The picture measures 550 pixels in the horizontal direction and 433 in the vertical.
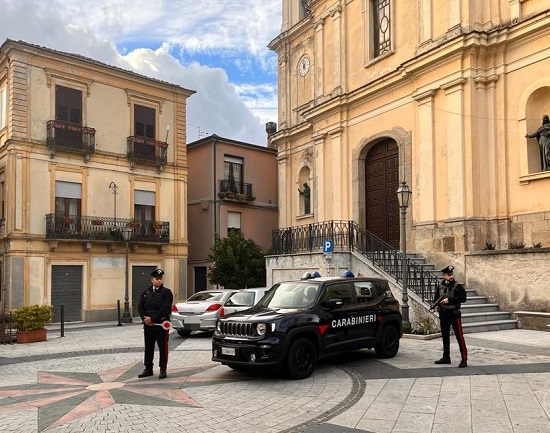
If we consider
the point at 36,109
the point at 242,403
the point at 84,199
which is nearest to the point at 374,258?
the point at 242,403

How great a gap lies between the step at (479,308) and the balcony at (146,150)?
17.8 metres

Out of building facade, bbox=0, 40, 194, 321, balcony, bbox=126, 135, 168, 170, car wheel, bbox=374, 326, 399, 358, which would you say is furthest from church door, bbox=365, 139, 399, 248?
balcony, bbox=126, 135, 168, 170

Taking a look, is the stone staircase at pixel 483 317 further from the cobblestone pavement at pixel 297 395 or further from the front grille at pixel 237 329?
the front grille at pixel 237 329

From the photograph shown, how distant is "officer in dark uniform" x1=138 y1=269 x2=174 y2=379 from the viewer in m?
9.59

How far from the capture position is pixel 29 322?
53.0 ft

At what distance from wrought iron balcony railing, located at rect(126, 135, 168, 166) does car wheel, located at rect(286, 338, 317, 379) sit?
2003 centimetres

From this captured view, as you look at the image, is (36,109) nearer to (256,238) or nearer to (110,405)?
(256,238)

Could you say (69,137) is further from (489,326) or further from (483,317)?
(489,326)

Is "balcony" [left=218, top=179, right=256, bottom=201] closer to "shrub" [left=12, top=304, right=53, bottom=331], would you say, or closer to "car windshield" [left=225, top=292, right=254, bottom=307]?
"car windshield" [left=225, top=292, right=254, bottom=307]

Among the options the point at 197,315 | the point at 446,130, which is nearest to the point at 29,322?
the point at 197,315

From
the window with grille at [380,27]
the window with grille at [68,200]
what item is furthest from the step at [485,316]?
the window with grille at [68,200]

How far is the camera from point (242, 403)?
7676 millimetres

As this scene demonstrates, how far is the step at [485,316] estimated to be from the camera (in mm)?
14367

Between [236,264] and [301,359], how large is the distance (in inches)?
653
